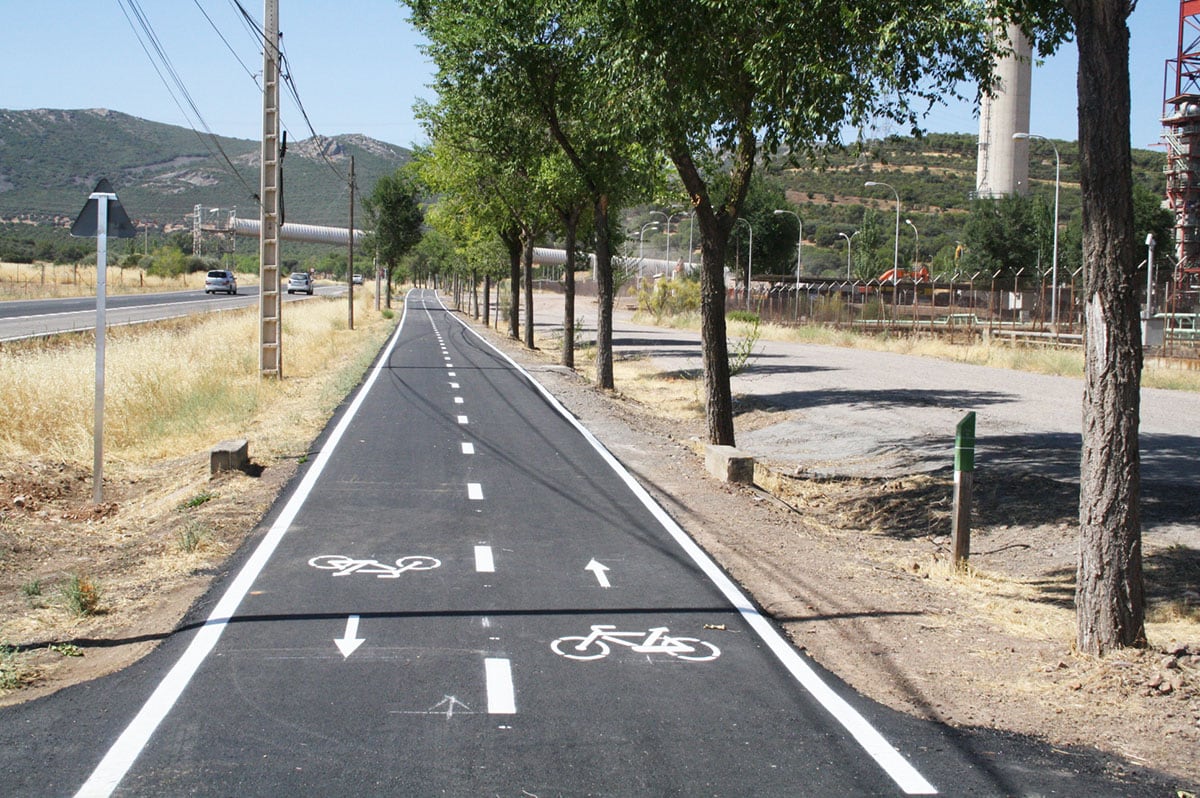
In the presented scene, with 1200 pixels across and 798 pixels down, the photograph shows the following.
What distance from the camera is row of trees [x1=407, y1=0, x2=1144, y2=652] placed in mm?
6992

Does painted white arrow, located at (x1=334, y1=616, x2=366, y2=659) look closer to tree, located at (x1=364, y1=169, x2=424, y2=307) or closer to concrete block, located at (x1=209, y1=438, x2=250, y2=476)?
concrete block, located at (x1=209, y1=438, x2=250, y2=476)

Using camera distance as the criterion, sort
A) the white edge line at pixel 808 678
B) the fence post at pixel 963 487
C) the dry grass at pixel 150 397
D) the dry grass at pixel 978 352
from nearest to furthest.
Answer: the white edge line at pixel 808 678 < the fence post at pixel 963 487 < the dry grass at pixel 150 397 < the dry grass at pixel 978 352

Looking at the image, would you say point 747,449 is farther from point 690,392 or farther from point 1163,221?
point 1163,221

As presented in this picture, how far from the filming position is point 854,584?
9078 millimetres

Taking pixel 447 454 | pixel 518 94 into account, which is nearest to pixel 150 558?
pixel 447 454

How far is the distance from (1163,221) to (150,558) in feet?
272

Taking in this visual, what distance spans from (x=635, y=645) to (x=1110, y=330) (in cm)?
354

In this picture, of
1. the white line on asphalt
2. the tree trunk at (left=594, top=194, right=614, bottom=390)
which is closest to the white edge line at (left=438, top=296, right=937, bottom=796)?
the white line on asphalt

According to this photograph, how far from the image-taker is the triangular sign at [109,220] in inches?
437

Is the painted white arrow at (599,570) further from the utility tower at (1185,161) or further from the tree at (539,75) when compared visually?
the utility tower at (1185,161)

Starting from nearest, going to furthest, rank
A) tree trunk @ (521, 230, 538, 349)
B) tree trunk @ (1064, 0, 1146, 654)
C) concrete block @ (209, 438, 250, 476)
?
tree trunk @ (1064, 0, 1146, 654)
concrete block @ (209, 438, 250, 476)
tree trunk @ (521, 230, 538, 349)

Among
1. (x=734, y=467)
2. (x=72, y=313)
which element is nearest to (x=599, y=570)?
(x=734, y=467)

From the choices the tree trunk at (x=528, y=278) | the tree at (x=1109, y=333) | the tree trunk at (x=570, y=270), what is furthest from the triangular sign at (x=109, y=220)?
the tree trunk at (x=528, y=278)

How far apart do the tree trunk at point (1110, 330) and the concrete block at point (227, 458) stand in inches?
366
